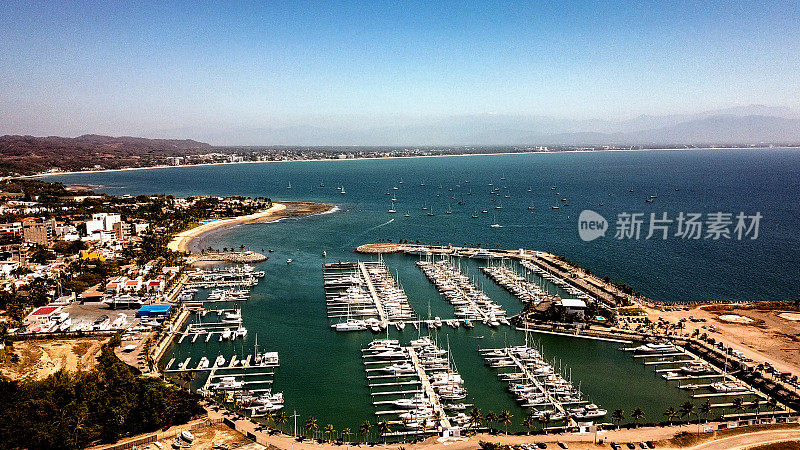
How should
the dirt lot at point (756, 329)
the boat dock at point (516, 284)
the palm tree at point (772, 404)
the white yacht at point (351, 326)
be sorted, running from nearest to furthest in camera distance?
the palm tree at point (772, 404) < the dirt lot at point (756, 329) < the white yacht at point (351, 326) < the boat dock at point (516, 284)

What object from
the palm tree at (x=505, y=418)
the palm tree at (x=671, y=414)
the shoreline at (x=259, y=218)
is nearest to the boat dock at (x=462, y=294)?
the palm tree at (x=505, y=418)

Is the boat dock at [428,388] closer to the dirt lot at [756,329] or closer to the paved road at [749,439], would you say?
the paved road at [749,439]

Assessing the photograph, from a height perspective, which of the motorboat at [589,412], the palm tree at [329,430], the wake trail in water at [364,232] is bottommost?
the palm tree at [329,430]

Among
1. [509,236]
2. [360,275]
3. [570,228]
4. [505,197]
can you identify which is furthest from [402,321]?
[505,197]

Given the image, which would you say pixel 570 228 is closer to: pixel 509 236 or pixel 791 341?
pixel 509 236

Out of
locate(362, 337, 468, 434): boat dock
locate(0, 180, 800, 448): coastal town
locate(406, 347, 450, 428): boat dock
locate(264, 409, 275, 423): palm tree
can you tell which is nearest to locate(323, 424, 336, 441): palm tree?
locate(0, 180, 800, 448): coastal town

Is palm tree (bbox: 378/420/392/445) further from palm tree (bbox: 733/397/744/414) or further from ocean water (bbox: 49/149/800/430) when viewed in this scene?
palm tree (bbox: 733/397/744/414)
